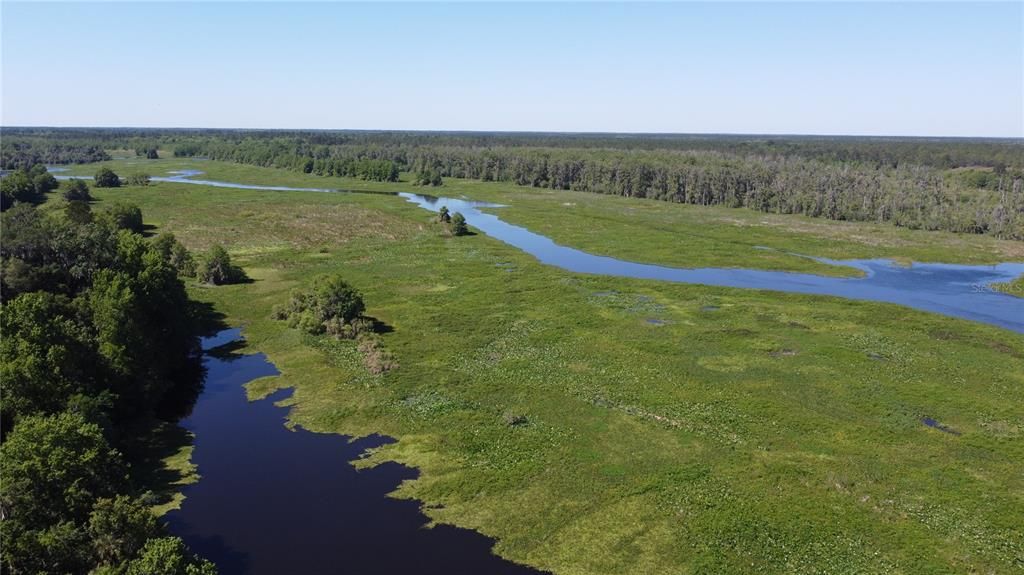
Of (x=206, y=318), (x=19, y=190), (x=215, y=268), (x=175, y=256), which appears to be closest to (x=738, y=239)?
(x=215, y=268)

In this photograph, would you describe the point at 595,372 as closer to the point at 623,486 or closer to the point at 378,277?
the point at 623,486

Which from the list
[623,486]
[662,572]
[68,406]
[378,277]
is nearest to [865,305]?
[623,486]

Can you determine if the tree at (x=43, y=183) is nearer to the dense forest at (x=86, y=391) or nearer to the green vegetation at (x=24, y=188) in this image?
the green vegetation at (x=24, y=188)

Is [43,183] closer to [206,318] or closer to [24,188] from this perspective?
[24,188]

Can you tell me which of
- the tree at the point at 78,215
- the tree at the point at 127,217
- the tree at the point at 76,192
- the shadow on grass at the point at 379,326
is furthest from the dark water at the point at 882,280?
the tree at the point at 76,192

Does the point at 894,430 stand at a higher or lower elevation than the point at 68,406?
lower

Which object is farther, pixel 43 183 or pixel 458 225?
pixel 43 183

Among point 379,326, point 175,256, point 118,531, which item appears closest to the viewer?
point 118,531
